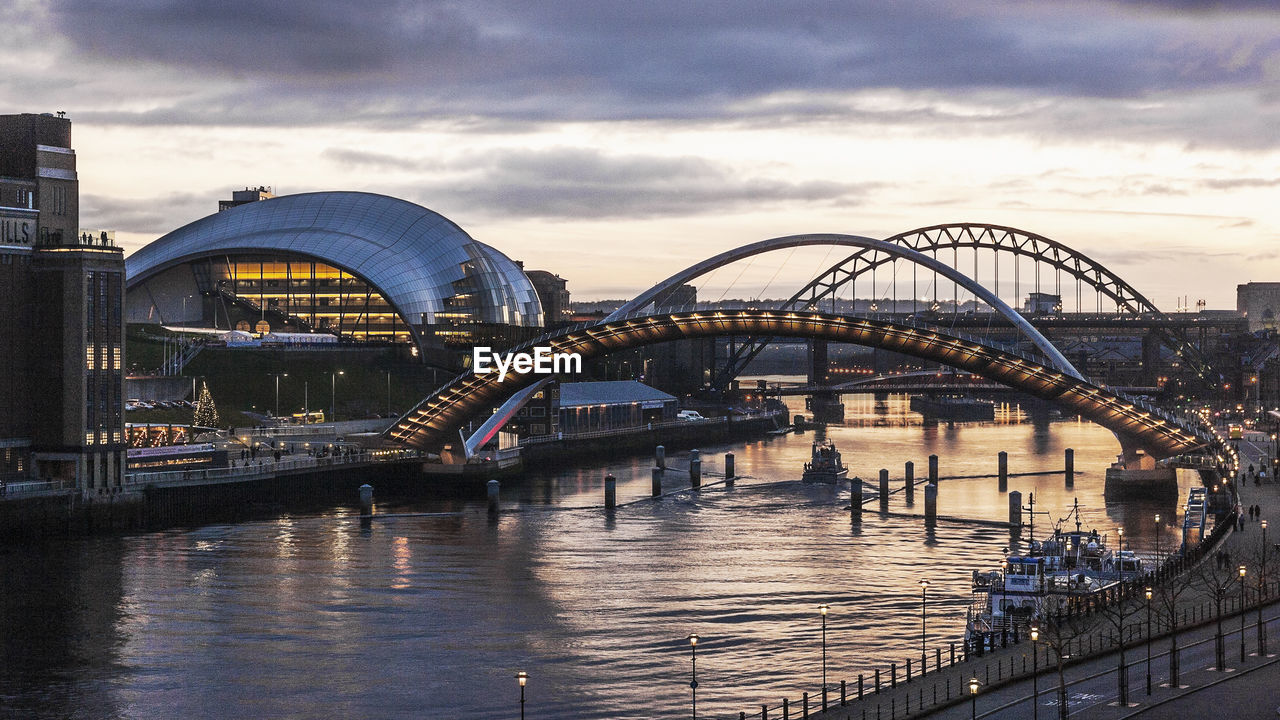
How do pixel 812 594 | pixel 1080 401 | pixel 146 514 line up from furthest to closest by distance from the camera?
pixel 1080 401 → pixel 146 514 → pixel 812 594

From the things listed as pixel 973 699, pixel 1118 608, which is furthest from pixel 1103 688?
pixel 1118 608

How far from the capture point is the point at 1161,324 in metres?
175

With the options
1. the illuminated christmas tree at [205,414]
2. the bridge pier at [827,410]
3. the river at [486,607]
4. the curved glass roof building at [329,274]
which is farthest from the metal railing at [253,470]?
the bridge pier at [827,410]

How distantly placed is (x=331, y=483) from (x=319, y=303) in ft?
162

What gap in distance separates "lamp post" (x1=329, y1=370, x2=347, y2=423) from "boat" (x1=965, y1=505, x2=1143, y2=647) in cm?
5350

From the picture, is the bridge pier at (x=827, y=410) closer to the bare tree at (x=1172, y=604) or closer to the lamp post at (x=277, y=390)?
the lamp post at (x=277, y=390)

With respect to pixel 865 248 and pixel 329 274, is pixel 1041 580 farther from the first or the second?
pixel 329 274

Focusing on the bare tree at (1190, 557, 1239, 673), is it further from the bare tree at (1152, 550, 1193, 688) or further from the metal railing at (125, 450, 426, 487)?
the metal railing at (125, 450, 426, 487)

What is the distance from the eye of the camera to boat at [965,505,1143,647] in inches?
1786

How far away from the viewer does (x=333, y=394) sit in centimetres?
10606

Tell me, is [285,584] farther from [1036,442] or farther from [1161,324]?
[1161,324]

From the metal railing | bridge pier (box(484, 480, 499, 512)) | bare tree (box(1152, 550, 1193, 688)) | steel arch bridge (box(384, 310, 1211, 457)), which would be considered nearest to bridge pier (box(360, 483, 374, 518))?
the metal railing

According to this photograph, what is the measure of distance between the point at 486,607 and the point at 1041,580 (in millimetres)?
17637

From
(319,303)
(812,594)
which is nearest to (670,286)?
(319,303)
